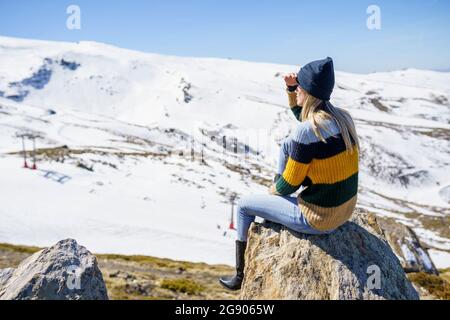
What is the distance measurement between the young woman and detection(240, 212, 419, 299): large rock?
44 centimetres

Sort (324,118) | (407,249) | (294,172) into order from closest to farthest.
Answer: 1. (324,118)
2. (294,172)
3. (407,249)

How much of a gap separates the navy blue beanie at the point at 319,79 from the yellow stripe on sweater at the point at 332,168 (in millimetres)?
947

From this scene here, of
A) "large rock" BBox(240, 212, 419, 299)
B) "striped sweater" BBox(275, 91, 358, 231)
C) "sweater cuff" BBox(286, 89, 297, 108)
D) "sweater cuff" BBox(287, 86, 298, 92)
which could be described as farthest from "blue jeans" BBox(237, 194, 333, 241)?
"sweater cuff" BBox(287, 86, 298, 92)

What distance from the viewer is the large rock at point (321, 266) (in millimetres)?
6199

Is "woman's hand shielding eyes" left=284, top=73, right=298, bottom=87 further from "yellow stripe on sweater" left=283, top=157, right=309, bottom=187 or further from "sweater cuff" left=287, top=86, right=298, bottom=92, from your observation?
"yellow stripe on sweater" left=283, top=157, right=309, bottom=187

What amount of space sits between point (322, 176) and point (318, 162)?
0.86ft

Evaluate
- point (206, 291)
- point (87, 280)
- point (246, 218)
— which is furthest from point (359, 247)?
point (206, 291)

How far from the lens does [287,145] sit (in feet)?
19.8

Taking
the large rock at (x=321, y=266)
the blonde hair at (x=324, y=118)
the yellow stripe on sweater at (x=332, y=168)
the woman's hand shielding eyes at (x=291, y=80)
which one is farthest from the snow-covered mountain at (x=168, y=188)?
the blonde hair at (x=324, y=118)

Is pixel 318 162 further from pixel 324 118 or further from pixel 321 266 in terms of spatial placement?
pixel 321 266

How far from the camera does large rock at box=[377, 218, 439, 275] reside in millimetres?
19609

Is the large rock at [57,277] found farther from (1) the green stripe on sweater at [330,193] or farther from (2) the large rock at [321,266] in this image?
(1) the green stripe on sweater at [330,193]

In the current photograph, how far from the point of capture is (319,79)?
587 centimetres

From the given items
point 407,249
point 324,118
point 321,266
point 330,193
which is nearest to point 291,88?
point 324,118
